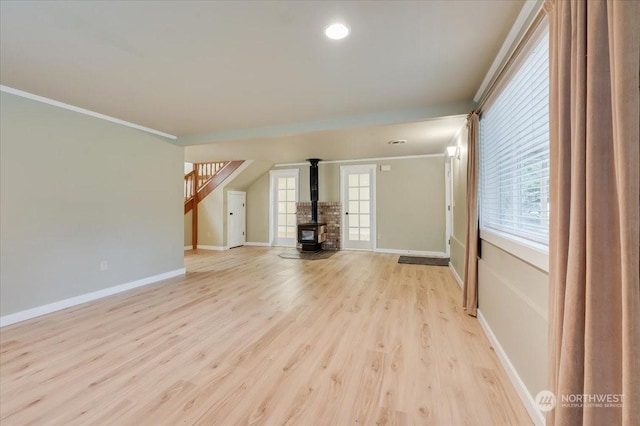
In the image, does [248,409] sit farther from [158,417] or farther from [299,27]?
[299,27]

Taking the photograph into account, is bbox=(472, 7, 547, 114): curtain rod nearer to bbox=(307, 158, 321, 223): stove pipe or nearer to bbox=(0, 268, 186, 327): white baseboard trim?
bbox=(307, 158, 321, 223): stove pipe

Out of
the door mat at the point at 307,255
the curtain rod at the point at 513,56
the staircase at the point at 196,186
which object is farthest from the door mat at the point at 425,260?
the staircase at the point at 196,186

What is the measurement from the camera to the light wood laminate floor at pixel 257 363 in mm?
1488

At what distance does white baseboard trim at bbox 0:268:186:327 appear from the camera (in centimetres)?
268

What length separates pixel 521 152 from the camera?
1.78 m

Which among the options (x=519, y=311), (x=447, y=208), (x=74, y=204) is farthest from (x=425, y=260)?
(x=74, y=204)

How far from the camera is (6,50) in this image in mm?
1991

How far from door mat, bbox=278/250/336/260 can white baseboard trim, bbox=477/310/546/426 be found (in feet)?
13.2

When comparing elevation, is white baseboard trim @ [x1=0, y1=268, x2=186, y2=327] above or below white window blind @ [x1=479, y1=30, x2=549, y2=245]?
below

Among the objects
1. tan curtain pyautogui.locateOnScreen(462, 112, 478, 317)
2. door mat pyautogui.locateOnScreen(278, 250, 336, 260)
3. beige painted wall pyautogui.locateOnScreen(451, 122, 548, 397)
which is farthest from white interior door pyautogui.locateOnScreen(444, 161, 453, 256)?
beige painted wall pyautogui.locateOnScreen(451, 122, 548, 397)

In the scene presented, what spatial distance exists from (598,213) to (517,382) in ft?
4.70

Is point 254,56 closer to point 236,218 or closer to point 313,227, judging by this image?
point 313,227

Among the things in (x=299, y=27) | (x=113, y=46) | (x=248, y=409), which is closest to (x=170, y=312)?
(x=248, y=409)

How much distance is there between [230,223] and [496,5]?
6.97m
